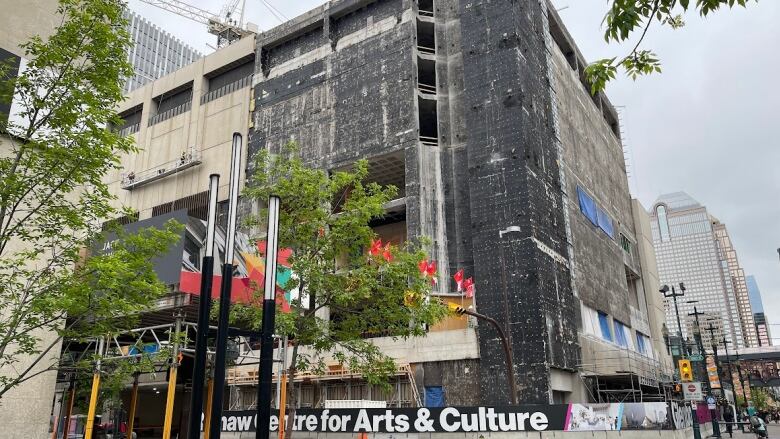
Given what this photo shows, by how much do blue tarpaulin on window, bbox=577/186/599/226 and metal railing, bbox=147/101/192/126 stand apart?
130 ft

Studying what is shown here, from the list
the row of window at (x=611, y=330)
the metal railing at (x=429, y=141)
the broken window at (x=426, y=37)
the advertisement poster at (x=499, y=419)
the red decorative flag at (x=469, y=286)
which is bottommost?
the advertisement poster at (x=499, y=419)

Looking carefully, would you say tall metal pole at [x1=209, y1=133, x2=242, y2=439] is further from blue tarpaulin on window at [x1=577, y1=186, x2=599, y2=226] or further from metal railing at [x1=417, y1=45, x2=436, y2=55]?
blue tarpaulin on window at [x1=577, y1=186, x2=599, y2=226]

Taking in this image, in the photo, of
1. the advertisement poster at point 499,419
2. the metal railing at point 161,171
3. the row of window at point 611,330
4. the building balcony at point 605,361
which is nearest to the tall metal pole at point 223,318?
the advertisement poster at point 499,419

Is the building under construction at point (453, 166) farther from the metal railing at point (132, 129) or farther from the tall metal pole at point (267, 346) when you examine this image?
the tall metal pole at point (267, 346)

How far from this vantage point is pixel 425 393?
38.4 metres

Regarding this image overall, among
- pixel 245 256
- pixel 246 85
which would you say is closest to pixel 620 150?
pixel 246 85

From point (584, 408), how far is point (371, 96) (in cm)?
3028

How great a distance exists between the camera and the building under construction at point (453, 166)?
38562 mm

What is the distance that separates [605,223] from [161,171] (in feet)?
146

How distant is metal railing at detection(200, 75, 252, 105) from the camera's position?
59344mm

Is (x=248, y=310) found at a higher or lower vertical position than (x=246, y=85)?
lower

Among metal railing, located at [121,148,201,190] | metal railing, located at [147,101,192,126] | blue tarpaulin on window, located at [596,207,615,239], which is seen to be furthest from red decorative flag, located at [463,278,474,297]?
metal railing, located at [147,101,192,126]

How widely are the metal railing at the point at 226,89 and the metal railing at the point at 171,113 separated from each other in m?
2.37

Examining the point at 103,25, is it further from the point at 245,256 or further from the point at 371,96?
the point at 371,96
